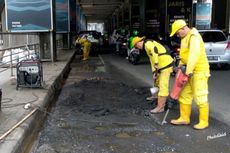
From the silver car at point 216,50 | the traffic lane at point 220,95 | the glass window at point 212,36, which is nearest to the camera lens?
the traffic lane at point 220,95

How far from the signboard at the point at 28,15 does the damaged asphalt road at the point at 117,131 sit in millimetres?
8741

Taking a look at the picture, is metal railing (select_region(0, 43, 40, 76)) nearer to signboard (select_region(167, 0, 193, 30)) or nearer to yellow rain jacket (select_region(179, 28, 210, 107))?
yellow rain jacket (select_region(179, 28, 210, 107))

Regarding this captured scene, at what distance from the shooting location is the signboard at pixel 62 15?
94.3ft

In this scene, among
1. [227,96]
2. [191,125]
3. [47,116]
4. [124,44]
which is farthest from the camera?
[124,44]

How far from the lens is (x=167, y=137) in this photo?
23.2 ft

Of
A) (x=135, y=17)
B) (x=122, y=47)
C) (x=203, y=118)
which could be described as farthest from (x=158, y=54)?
(x=135, y=17)

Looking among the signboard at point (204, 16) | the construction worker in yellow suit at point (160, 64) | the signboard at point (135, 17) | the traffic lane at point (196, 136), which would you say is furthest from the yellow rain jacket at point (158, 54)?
the signboard at point (135, 17)

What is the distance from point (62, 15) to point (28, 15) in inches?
424

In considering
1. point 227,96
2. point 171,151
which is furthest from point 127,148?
point 227,96

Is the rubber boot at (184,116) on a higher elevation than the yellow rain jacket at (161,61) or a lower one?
lower

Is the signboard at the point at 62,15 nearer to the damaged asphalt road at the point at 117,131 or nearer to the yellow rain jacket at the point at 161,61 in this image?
the damaged asphalt road at the point at 117,131

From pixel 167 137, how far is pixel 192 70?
3.86ft

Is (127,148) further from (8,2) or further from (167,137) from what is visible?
(8,2)

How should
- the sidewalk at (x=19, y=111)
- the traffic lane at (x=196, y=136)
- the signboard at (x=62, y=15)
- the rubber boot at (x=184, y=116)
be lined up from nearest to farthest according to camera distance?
the sidewalk at (x=19, y=111) → the traffic lane at (x=196, y=136) → the rubber boot at (x=184, y=116) → the signboard at (x=62, y=15)
